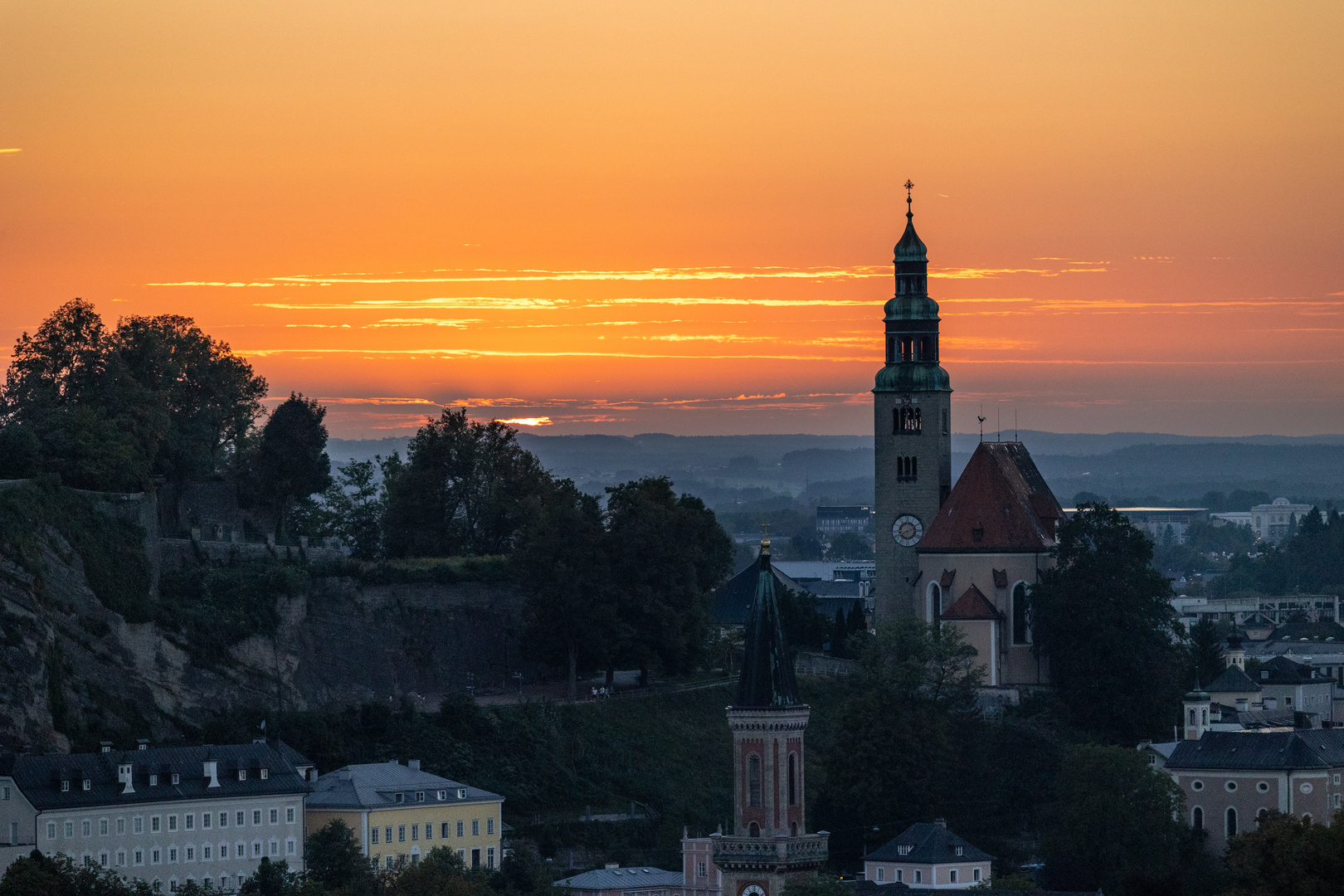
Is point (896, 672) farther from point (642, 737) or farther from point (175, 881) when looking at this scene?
point (175, 881)

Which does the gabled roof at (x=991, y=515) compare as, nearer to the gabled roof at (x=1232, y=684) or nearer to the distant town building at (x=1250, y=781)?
the distant town building at (x=1250, y=781)

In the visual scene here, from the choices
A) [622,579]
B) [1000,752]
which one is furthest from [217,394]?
[1000,752]

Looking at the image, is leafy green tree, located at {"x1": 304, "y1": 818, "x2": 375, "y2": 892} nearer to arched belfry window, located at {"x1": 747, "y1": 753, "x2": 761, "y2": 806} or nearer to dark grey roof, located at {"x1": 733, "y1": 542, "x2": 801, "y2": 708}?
arched belfry window, located at {"x1": 747, "y1": 753, "x2": 761, "y2": 806}

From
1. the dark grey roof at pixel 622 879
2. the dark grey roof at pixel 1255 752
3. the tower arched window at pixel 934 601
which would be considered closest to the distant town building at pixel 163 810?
the dark grey roof at pixel 622 879

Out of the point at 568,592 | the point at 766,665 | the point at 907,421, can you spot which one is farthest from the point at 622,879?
the point at 907,421

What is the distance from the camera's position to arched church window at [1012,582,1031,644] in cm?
11988

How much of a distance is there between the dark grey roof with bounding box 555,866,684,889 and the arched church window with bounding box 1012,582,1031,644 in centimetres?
2355

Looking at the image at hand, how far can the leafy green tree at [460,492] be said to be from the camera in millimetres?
124500

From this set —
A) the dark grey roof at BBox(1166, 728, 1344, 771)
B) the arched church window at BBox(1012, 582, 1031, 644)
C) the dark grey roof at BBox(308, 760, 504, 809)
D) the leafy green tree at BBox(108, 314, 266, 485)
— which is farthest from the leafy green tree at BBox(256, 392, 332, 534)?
the dark grey roof at BBox(1166, 728, 1344, 771)

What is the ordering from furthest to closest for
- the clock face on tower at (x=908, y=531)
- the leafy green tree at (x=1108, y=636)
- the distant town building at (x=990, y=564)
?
the clock face on tower at (x=908, y=531) < the distant town building at (x=990, y=564) < the leafy green tree at (x=1108, y=636)

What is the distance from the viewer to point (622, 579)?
114000 millimetres

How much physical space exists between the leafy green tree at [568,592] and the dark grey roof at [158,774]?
51.9 ft

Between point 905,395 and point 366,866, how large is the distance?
127ft

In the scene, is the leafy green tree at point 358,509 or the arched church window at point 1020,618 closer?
the arched church window at point 1020,618
